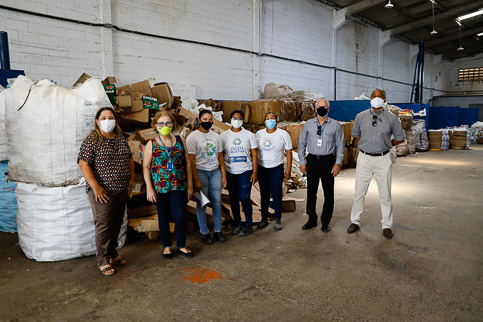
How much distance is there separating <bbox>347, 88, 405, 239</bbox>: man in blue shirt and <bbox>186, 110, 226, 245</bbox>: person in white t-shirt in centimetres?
164

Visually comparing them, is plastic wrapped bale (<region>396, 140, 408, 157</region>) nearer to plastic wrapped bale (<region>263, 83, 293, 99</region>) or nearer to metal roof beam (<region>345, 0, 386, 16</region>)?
plastic wrapped bale (<region>263, 83, 293, 99</region>)

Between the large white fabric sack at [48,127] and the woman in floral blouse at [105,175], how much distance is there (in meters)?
0.38

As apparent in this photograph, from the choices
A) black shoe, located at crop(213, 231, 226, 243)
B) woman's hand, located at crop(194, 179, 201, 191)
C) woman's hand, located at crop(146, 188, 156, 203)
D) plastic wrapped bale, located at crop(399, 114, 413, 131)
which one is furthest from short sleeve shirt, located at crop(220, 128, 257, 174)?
plastic wrapped bale, located at crop(399, 114, 413, 131)

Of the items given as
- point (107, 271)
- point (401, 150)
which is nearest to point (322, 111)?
point (107, 271)

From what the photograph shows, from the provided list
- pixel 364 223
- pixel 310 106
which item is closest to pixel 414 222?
pixel 364 223

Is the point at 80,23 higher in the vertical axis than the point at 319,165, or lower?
higher

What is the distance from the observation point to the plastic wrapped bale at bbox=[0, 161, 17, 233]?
13.2ft

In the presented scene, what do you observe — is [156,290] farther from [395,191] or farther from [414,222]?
[395,191]

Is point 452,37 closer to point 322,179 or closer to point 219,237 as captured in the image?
point 322,179

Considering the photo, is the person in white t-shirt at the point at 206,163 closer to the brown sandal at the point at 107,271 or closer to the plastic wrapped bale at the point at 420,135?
the brown sandal at the point at 107,271

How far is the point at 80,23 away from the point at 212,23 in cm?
334

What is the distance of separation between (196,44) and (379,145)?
584cm

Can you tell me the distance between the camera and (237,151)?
12.3 ft

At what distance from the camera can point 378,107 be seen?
12.3 ft
